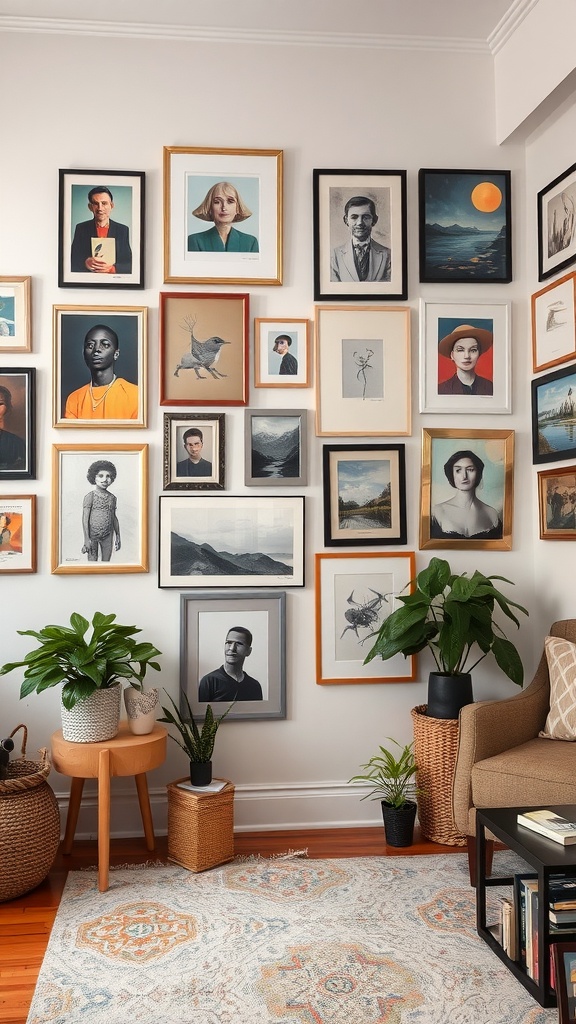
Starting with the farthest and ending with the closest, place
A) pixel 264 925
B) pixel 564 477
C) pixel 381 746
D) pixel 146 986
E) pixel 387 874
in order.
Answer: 1. pixel 381 746
2. pixel 564 477
3. pixel 387 874
4. pixel 264 925
5. pixel 146 986

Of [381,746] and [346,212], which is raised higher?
[346,212]

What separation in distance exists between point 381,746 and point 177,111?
284 cm

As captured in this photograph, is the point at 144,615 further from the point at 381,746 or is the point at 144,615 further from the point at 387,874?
the point at 387,874

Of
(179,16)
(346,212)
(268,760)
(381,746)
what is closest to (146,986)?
(268,760)

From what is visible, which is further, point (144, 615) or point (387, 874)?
point (144, 615)

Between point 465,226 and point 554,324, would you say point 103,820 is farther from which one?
point 465,226

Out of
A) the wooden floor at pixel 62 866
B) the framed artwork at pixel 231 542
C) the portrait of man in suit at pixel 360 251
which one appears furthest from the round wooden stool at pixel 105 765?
the portrait of man in suit at pixel 360 251

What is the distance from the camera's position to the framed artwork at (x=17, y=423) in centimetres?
337

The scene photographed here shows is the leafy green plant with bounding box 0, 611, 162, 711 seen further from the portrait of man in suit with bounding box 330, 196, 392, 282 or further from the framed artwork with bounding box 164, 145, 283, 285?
the portrait of man in suit with bounding box 330, 196, 392, 282

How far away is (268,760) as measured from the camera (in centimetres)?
348

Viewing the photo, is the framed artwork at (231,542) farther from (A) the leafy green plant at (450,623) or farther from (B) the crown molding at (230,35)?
(B) the crown molding at (230,35)

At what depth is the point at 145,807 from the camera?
3.15 m

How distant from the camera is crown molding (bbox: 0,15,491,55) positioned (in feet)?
11.2

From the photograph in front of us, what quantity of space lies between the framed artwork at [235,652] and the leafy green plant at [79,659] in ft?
1.15
